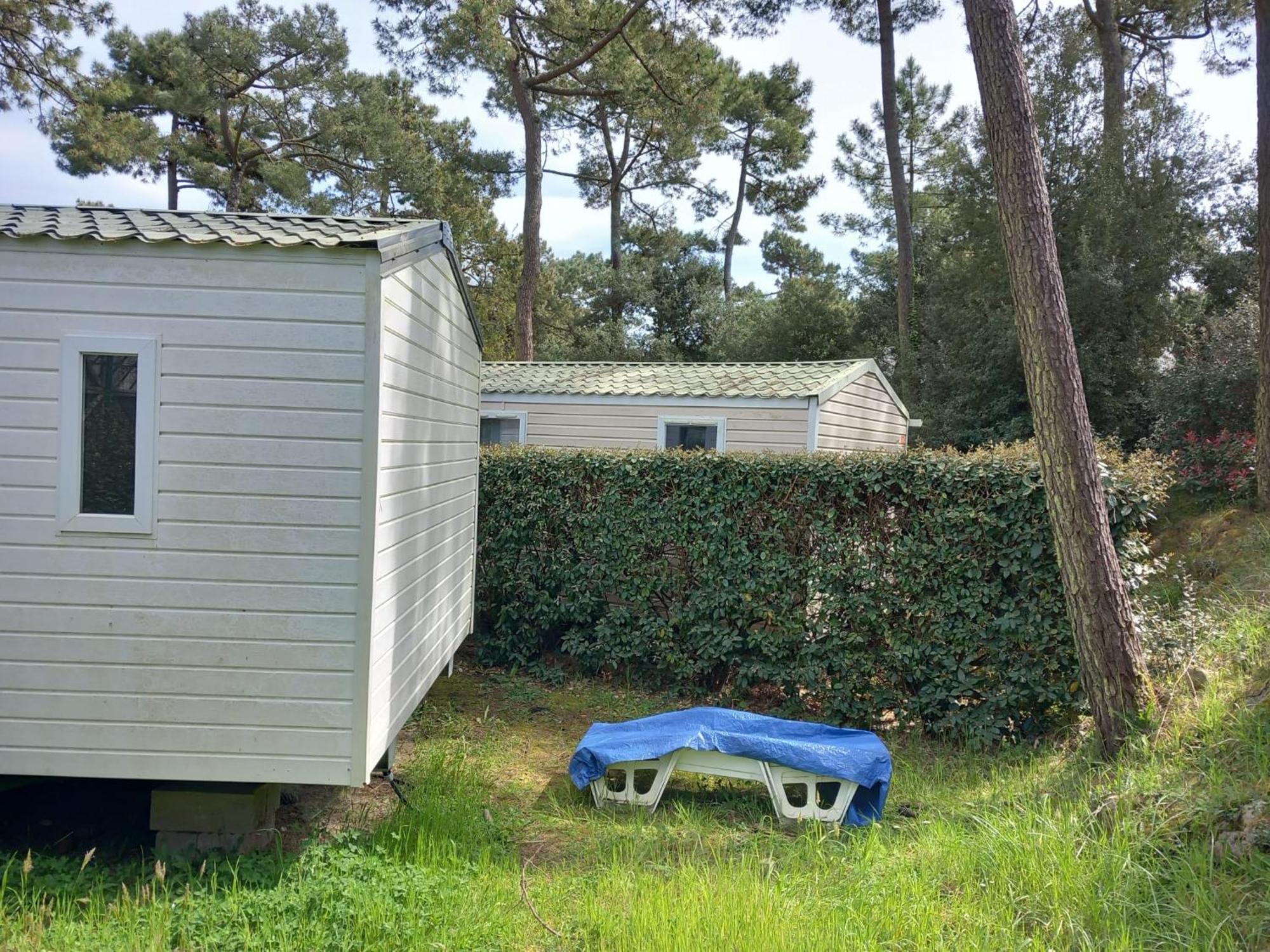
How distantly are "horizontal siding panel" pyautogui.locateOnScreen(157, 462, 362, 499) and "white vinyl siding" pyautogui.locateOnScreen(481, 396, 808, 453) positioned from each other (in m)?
7.45

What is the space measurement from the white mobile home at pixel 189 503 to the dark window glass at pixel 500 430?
865cm

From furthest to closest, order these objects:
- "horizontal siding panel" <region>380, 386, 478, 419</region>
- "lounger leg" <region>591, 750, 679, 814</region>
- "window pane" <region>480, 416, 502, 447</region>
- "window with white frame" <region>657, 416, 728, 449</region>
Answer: "window pane" <region>480, 416, 502, 447</region>
"window with white frame" <region>657, 416, 728, 449</region>
"lounger leg" <region>591, 750, 679, 814</region>
"horizontal siding panel" <region>380, 386, 478, 419</region>

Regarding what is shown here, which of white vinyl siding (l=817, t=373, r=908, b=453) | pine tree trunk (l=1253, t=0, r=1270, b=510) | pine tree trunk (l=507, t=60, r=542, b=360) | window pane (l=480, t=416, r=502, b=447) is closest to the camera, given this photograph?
pine tree trunk (l=1253, t=0, r=1270, b=510)

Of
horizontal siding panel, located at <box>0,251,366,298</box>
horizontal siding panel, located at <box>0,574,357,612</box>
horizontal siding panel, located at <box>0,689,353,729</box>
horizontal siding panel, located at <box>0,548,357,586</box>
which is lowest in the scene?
horizontal siding panel, located at <box>0,689,353,729</box>

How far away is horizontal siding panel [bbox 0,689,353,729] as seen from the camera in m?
3.95

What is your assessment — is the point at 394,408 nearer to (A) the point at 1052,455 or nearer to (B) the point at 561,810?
(B) the point at 561,810

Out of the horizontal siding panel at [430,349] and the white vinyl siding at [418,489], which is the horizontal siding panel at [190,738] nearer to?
the white vinyl siding at [418,489]

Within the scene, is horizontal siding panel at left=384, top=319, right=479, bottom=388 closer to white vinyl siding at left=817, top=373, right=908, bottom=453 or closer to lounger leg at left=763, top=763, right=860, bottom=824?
lounger leg at left=763, top=763, right=860, bottom=824

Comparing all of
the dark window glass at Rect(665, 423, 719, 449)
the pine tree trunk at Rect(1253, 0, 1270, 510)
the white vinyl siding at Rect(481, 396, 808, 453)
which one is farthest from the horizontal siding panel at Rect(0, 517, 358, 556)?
the pine tree trunk at Rect(1253, 0, 1270, 510)

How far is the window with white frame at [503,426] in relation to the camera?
41.5 feet

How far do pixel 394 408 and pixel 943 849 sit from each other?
323 cm

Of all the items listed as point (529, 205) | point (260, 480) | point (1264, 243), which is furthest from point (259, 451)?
point (529, 205)

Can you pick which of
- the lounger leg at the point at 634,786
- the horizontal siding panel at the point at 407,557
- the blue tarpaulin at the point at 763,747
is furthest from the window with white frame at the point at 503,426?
the lounger leg at the point at 634,786

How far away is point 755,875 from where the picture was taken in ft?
12.8
